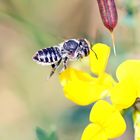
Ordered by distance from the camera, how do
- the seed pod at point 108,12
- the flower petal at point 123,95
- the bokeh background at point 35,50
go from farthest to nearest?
the bokeh background at point 35,50 < the seed pod at point 108,12 < the flower petal at point 123,95

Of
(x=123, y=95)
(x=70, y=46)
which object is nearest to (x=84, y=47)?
(x=70, y=46)

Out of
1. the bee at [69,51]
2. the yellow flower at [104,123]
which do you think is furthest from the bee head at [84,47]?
the yellow flower at [104,123]

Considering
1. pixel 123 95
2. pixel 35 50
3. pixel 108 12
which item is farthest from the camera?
pixel 35 50

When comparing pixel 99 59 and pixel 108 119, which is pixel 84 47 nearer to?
pixel 99 59

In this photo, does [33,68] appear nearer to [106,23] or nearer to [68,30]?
[68,30]

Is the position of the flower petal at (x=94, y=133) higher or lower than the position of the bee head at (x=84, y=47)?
lower

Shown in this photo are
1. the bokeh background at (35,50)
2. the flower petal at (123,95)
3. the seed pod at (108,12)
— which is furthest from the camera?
Answer: the bokeh background at (35,50)

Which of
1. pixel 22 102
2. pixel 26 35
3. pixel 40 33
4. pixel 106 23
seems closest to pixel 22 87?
pixel 22 102

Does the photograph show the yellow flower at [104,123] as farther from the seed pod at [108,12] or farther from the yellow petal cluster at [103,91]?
the seed pod at [108,12]
